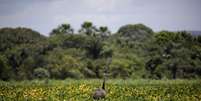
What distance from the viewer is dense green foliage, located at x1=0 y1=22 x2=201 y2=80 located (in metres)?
44.9

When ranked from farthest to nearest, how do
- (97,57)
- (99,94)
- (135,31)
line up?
(135,31) < (97,57) < (99,94)

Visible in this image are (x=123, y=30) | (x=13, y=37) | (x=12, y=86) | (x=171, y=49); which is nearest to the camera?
(x=12, y=86)

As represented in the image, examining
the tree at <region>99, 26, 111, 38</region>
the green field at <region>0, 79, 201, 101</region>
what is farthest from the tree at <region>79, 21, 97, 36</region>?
the green field at <region>0, 79, 201, 101</region>

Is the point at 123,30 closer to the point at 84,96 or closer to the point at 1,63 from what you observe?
the point at 1,63

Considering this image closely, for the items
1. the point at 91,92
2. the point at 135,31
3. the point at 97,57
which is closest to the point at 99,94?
the point at 91,92

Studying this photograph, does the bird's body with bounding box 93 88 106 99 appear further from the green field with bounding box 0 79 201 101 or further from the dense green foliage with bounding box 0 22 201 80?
the dense green foliage with bounding box 0 22 201 80

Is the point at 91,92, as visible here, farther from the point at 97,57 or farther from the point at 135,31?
the point at 135,31

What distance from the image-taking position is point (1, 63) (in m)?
45.7

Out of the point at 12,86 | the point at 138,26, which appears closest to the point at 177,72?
the point at 12,86

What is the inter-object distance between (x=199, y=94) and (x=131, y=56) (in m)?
33.8

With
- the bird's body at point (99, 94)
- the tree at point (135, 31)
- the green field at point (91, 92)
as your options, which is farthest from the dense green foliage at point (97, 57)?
the bird's body at point (99, 94)

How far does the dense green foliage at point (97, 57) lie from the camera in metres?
44.9

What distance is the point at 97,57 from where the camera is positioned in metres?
57.2

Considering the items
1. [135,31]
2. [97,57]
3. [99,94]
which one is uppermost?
[135,31]
